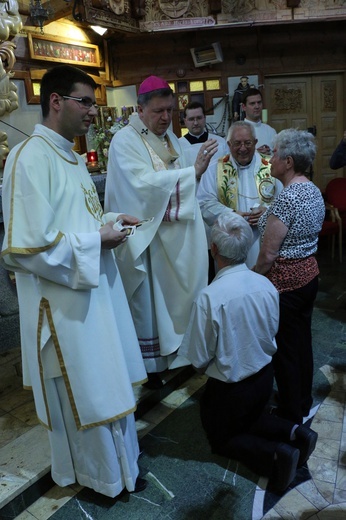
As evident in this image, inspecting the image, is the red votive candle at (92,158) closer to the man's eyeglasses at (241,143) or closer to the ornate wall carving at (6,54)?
the ornate wall carving at (6,54)

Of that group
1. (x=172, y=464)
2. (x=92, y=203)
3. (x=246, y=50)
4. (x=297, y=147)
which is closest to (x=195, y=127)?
(x=297, y=147)

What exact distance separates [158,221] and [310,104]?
228 inches

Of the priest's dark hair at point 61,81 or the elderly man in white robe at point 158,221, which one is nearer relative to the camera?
the priest's dark hair at point 61,81

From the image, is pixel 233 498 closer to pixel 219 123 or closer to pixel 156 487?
pixel 156 487

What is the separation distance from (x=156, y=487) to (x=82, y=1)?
586 cm

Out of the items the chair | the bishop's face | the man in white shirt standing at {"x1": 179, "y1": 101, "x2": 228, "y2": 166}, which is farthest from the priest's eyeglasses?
the chair

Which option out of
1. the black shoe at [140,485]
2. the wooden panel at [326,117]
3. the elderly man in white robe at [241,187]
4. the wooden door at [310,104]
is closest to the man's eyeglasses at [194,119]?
the elderly man in white robe at [241,187]

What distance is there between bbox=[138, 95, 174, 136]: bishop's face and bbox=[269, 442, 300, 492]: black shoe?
1908 mm

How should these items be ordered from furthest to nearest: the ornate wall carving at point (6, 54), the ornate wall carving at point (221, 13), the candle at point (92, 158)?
1. the ornate wall carving at point (221, 13)
2. the candle at point (92, 158)
3. the ornate wall carving at point (6, 54)

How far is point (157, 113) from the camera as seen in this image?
8.72ft

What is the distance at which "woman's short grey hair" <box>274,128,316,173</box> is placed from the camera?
2.37m

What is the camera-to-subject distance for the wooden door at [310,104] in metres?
7.25

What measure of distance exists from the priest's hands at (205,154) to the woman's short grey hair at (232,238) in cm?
66

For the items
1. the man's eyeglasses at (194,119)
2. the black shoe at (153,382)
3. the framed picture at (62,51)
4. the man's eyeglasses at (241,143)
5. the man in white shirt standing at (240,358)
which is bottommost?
the black shoe at (153,382)
